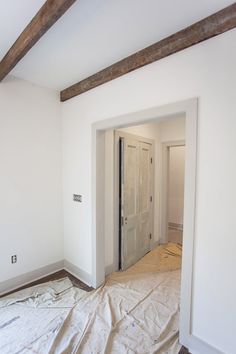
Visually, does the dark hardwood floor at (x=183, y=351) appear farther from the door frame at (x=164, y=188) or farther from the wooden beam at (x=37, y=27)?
the wooden beam at (x=37, y=27)

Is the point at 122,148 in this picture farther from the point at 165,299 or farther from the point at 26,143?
the point at 165,299

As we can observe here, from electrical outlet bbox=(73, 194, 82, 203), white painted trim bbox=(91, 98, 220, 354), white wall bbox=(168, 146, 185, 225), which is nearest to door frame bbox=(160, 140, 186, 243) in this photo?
white wall bbox=(168, 146, 185, 225)

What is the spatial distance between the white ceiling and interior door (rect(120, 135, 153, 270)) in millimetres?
1278

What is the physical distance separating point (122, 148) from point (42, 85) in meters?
1.44

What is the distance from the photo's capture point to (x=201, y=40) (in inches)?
65.4

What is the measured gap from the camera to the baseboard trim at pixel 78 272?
2.85m

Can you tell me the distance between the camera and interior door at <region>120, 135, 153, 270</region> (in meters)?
3.12

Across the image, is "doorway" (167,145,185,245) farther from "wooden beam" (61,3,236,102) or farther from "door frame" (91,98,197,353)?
"door frame" (91,98,197,353)

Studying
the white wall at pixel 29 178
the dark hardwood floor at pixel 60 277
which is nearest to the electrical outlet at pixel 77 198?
the white wall at pixel 29 178

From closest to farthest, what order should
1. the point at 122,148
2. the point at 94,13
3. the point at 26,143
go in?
the point at 94,13 < the point at 26,143 < the point at 122,148

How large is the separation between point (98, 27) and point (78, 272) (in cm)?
300

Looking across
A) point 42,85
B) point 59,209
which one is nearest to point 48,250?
point 59,209

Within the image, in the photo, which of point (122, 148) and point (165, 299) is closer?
point (165, 299)

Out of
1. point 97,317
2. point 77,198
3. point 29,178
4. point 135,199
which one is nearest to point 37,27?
point 29,178
